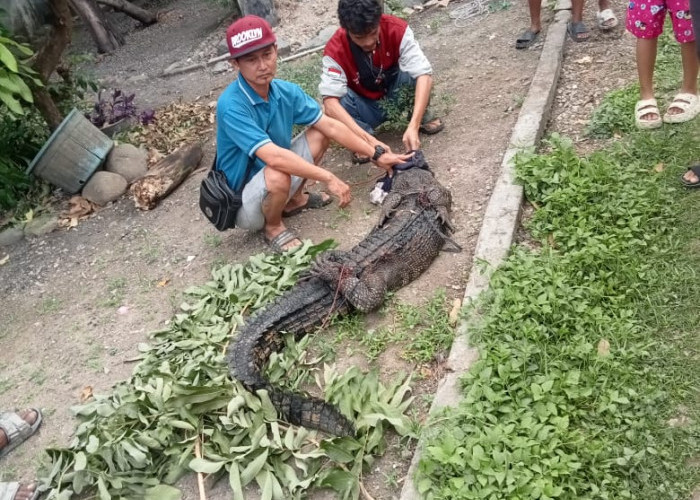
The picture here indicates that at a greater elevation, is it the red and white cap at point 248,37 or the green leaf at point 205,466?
the red and white cap at point 248,37

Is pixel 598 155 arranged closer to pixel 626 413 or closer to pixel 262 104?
pixel 626 413

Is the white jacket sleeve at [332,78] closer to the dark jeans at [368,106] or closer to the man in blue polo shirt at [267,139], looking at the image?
the dark jeans at [368,106]

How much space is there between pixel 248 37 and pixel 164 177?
99.5 inches

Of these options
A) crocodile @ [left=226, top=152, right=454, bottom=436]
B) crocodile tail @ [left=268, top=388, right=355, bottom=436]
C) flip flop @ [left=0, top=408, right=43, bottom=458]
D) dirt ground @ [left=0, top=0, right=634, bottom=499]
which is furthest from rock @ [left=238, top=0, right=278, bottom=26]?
crocodile tail @ [left=268, top=388, right=355, bottom=436]

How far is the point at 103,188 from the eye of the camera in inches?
234

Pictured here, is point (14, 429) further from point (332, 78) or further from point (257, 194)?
point (332, 78)

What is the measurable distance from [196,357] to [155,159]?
11.9ft

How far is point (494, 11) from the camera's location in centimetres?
744

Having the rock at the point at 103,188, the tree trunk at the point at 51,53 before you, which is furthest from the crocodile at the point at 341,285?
the tree trunk at the point at 51,53

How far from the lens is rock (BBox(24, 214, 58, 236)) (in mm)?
5742

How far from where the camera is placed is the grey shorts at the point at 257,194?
4.16 m

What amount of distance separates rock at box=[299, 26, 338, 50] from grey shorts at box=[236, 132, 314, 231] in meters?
4.25

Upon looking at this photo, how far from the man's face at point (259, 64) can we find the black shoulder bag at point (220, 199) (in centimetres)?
→ 68

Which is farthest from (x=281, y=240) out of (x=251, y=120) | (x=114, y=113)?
(x=114, y=113)
